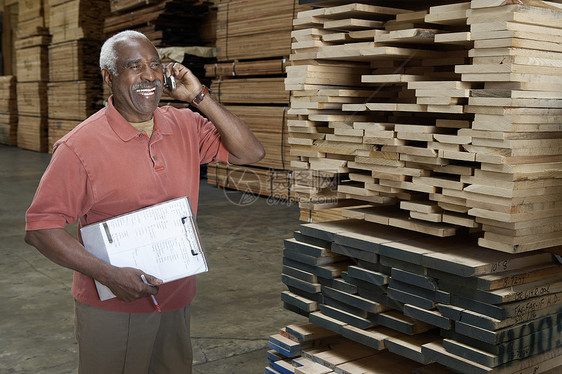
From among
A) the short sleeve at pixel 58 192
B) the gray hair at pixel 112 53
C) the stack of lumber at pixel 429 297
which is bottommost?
the stack of lumber at pixel 429 297

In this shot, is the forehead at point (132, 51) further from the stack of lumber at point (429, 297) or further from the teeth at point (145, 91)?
the stack of lumber at point (429, 297)

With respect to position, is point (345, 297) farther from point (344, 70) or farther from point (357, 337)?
point (344, 70)

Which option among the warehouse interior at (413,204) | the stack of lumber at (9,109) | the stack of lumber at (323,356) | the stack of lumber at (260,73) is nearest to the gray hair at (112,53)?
the warehouse interior at (413,204)

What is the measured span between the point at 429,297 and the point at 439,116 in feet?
3.51

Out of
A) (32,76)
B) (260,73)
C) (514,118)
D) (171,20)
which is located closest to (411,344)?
(514,118)

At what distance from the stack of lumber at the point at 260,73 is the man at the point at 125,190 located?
6.07 metres

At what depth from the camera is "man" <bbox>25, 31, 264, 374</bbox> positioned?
7.70 feet

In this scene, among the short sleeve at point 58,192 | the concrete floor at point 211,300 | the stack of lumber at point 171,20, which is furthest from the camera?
the stack of lumber at point 171,20

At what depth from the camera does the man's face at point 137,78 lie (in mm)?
2447

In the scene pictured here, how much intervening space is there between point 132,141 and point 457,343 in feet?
5.01

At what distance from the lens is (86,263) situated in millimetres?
2352

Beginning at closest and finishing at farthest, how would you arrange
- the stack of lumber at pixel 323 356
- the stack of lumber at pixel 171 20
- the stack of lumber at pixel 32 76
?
the stack of lumber at pixel 323 356
the stack of lumber at pixel 171 20
the stack of lumber at pixel 32 76

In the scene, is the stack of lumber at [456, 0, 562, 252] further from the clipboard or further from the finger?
the finger

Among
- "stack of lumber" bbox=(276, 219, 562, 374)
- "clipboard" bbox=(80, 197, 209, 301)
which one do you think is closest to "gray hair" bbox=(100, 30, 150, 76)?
"clipboard" bbox=(80, 197, 209, 301)
